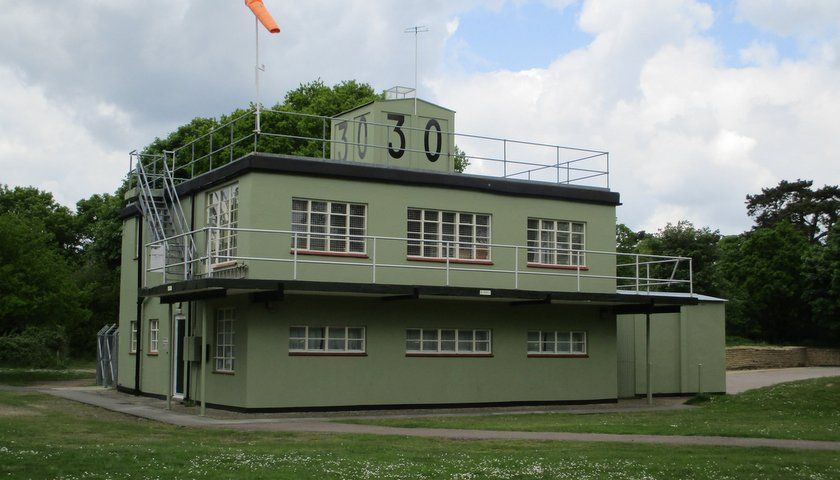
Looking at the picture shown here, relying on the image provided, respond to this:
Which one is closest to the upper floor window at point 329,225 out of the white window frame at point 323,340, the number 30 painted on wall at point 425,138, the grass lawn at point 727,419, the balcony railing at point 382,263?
the balcony railing at point 382,263

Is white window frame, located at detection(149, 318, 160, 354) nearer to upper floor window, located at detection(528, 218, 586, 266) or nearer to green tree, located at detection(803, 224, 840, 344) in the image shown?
upper floor window, located at detection(528, 218, 586, 266)

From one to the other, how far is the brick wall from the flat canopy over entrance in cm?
2359

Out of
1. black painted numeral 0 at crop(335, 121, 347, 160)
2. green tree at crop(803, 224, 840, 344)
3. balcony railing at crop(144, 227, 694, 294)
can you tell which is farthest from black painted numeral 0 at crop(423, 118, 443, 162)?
green tree at crop(803, 224, 840, 344)

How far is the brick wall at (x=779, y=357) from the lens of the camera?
5072 centimetres

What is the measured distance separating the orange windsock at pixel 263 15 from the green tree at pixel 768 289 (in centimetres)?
4250

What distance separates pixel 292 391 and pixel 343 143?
7.85 metres

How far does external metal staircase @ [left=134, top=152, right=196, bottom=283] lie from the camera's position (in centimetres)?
2688

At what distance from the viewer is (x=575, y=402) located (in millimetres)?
28453

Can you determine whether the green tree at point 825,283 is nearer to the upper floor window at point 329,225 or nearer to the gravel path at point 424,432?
the upper floor window at point 329,225

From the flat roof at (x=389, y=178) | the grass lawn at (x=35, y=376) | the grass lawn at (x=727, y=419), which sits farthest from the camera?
the grass lawn at (x=35, y=376)

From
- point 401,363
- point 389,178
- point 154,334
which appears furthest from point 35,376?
point 389,178

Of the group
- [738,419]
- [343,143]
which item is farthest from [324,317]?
[738,419]

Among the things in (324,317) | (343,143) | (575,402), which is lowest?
(575,402)

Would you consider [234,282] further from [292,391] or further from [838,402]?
[838,402]
